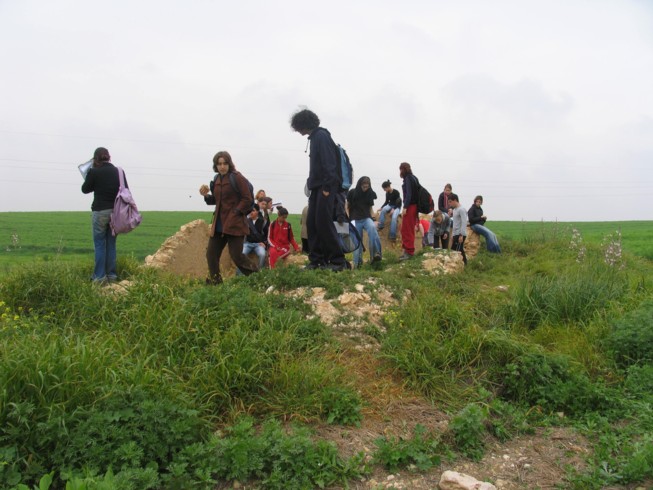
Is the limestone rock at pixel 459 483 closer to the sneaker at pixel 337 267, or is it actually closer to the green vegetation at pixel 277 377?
the green vegetation at pixel 277 377

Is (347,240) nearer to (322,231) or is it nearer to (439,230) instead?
(322,231)

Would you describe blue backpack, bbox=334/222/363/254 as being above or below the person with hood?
below

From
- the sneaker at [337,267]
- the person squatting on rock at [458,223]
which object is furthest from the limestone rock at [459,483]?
the person squatting on rock at [458,223]

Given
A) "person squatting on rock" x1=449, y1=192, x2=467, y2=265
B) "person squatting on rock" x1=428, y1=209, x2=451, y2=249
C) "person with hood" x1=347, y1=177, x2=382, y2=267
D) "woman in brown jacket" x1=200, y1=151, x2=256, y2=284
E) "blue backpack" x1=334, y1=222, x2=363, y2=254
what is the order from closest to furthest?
1. "woman in brown jacket" x1=200, y1=151, x2=256, y2=284
2. "blue backpack" x1=334, y1=222, x2=363, y2=254
3. "person with hood" x1=347, y1=177, x2=382, y2=267
4. "person squatting on rock" x1=449, y1=192, x2=467, y2=265
5. "person squatting on rock" x1=428, y1=209, x2=451, y2=249

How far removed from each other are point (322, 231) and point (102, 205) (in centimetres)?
284

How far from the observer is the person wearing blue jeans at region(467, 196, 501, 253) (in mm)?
11695

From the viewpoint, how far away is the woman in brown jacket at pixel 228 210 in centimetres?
651

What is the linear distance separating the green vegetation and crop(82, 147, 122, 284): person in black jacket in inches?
15.5

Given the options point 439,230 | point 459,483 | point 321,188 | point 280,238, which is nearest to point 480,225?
point 439,230

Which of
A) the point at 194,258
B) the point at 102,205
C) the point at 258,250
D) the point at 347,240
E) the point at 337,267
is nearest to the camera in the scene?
the point at 102,205

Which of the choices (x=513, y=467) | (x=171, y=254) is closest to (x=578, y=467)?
(x=513, y=467)

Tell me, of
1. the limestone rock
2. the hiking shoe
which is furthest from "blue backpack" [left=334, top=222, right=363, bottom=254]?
the limestone rock

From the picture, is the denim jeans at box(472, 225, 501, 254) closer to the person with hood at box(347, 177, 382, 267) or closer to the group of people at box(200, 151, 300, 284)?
the person with hood at box(347, 177, 382, 267)

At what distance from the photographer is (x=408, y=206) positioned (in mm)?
9141
